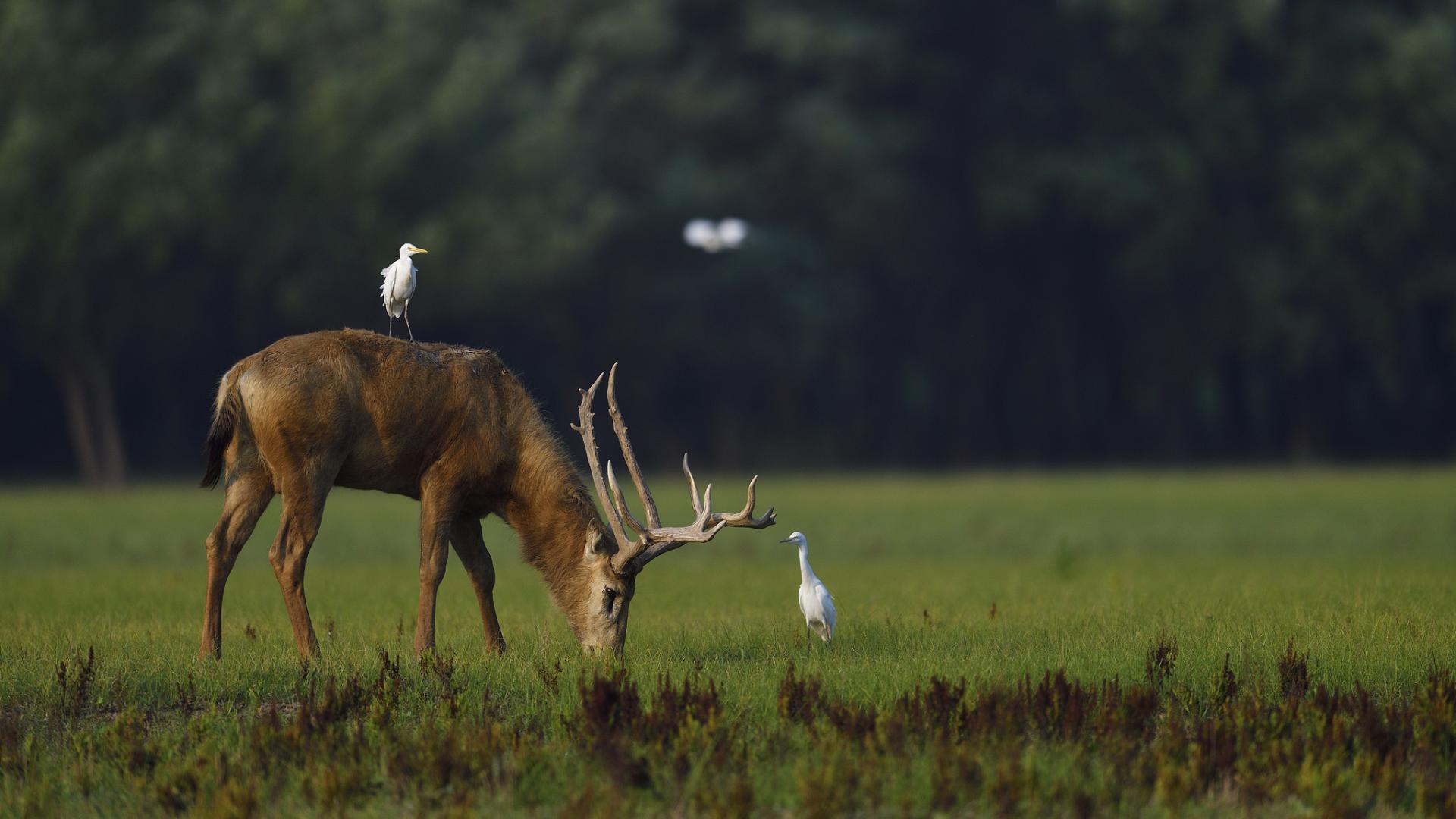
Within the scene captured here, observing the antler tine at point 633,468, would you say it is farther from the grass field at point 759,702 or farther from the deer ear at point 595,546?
the grass field at point 759,702

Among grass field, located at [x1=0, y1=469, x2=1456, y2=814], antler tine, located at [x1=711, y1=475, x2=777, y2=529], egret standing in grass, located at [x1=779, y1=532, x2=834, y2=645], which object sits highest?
antler tine, located at [x1=711, y1=475, x2=777, y2=529]

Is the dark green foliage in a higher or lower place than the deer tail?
higher

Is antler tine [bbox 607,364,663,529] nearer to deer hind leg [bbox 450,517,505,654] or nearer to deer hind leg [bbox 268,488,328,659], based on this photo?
deer hind leg [bbox 450,517,505,654]

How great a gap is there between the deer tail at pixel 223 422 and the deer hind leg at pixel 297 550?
0.61m

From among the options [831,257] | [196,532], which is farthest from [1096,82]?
[196,532]

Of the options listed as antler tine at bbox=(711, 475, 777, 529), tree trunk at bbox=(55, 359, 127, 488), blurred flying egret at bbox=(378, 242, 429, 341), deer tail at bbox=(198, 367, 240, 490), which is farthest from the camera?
tree trunk at bbox=(55, 359, 127, 488)

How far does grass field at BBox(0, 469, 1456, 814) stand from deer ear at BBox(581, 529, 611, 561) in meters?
0.68

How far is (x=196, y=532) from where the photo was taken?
86.3 ft

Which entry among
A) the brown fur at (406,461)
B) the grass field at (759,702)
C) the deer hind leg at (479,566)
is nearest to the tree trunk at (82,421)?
the grass field at (759,702)

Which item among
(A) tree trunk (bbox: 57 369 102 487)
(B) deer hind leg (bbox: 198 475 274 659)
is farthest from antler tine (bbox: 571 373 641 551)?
(A) tree trunk (bbox: 57 369 102 487)

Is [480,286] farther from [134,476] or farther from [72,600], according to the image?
[72,600]

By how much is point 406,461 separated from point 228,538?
1293 mm

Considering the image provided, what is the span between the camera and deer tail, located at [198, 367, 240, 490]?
1225 centimetres

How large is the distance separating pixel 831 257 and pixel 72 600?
3781 cm
